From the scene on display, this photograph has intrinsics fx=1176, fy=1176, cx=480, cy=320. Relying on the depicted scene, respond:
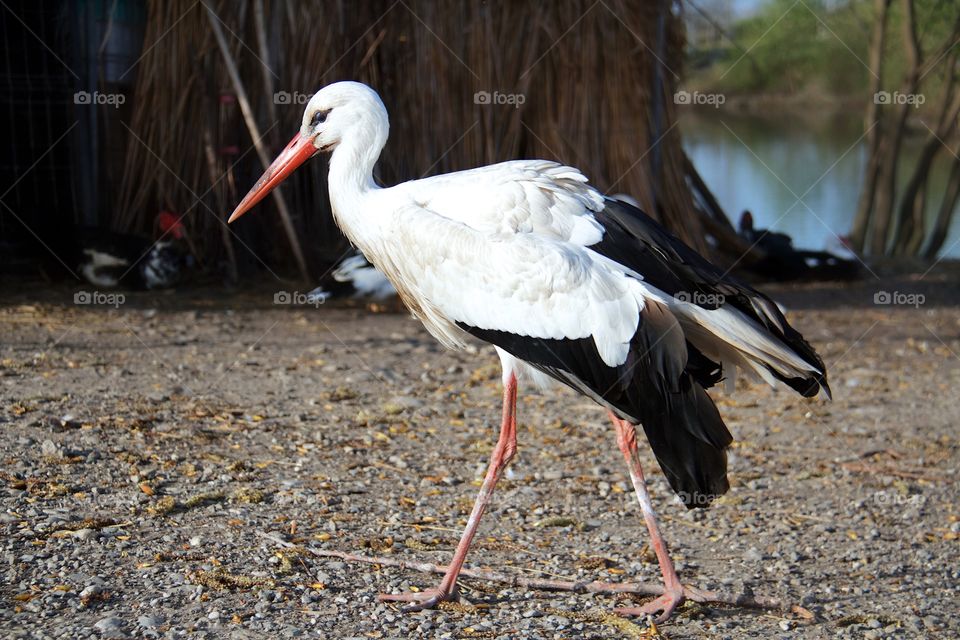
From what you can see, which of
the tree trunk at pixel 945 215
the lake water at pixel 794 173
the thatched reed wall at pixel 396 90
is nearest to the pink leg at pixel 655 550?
the thatched reed wall at pixel 396 90

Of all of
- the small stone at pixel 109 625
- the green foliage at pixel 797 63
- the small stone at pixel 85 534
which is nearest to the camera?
the small stone at pixel 109 625

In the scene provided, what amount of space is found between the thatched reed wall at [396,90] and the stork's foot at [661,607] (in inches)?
232

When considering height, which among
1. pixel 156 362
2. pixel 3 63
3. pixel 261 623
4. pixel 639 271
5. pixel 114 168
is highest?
pixel 3 63

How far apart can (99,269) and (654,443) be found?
19.8 feet

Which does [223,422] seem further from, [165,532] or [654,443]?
[654,443]

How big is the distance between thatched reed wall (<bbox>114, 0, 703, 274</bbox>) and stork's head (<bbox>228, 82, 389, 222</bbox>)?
4.81 m

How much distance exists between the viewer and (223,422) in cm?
624

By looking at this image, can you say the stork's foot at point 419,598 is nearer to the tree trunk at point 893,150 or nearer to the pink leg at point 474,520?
the pink leg at point 474,520

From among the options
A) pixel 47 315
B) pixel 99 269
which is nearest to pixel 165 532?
pixel 47 315

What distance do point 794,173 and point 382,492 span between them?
17028mm

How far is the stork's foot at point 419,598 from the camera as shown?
14.1 ft

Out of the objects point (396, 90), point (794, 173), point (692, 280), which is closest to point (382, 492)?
point (692, 280)

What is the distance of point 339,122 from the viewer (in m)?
4.86

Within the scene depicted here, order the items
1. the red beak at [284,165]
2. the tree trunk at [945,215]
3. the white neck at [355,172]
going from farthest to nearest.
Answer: the tree trunk at [945,215] < the red beak at [284,165] < the white neck at [355,172]
